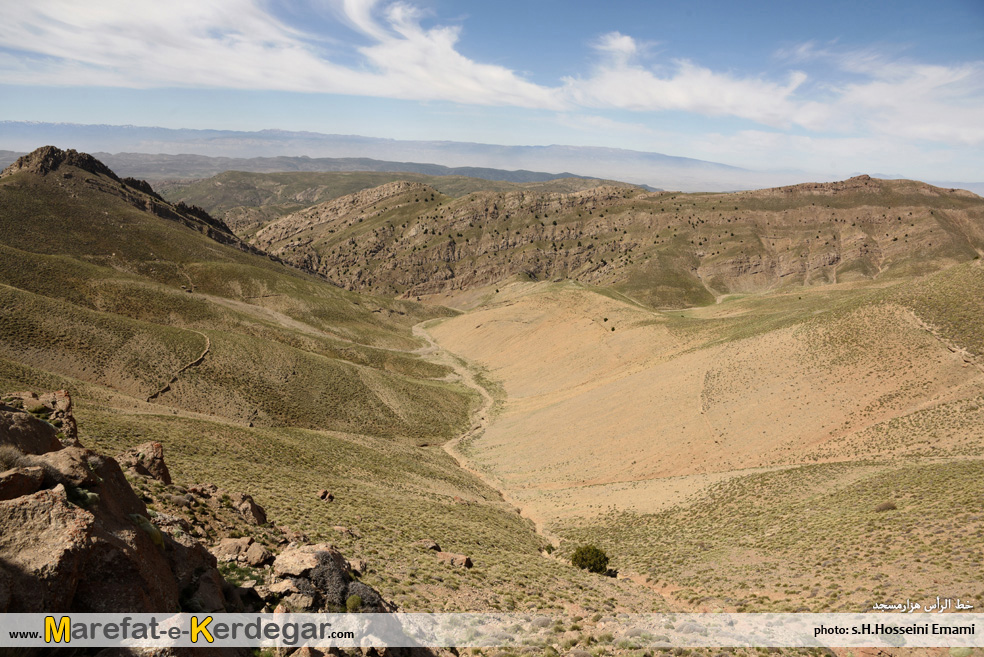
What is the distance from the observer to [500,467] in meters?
48.9

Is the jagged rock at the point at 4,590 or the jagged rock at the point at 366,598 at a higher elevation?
the jagged rock at the point at 4,590

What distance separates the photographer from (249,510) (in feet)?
64.2

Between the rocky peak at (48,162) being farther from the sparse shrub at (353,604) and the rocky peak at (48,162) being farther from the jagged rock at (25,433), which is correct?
the sparse shrub at (353,604)

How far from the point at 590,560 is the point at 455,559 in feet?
26.5

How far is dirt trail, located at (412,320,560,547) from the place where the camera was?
1508 inches

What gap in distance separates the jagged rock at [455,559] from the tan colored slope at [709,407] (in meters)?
15.3

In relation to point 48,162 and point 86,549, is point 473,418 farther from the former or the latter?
point 48,162

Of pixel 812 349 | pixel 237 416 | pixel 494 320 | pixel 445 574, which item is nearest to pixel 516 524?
pixel 445 574

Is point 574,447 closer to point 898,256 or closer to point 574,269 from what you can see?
point 574,269

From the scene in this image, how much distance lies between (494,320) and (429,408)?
151 feet

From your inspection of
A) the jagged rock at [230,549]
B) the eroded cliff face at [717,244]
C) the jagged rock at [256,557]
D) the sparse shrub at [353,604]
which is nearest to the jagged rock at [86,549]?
the jagged rock at [256,557]

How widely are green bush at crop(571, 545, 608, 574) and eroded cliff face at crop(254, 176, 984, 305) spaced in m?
Result: 131

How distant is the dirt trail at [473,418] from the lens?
38.3 metres

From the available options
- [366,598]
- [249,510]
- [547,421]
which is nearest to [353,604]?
[366,598]
